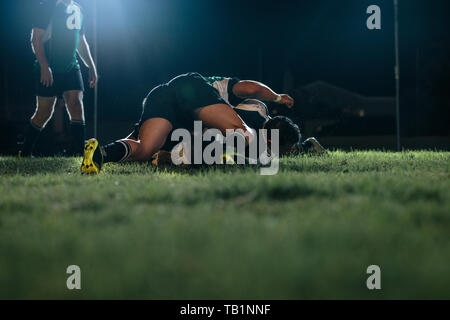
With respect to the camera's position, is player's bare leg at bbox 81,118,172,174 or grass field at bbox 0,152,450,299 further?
player's bare leg at bbox 81,118,172,174

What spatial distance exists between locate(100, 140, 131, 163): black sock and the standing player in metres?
1.31

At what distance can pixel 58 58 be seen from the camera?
216 inches

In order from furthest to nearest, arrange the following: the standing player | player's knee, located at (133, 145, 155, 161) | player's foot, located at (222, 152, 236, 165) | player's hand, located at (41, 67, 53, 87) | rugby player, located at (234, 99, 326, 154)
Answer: the standing player → player's hand, located at (41, 67, 53, 87) → rugby player, located at (234, 99, 326, 154) → player's knee, located at (133, 145, 155, 161) → player's foot, located at (222, 152, 236, 165)

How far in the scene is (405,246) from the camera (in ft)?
5.87

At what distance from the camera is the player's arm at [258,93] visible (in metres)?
4.89

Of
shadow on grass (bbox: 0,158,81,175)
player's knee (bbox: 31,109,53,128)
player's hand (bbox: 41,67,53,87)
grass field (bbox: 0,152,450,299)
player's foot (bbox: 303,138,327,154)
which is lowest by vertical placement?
grass field (bbox: 0,152,450,299)

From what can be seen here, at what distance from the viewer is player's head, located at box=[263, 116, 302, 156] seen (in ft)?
17.0

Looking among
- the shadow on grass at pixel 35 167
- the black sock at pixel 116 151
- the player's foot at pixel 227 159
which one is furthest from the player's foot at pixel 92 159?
the player's foot at pixel 227 159

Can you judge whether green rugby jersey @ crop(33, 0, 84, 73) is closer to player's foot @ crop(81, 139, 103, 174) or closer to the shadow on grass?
the shadow on grass

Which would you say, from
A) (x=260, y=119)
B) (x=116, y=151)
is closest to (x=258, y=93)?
(x=260, y=119)

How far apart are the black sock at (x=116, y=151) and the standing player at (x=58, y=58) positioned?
1.31 metres

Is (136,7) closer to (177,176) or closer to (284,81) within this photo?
(284,81)

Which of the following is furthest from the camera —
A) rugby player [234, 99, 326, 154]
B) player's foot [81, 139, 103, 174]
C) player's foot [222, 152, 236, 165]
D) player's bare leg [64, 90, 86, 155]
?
player's bare leg [64, 90, 86, 155]

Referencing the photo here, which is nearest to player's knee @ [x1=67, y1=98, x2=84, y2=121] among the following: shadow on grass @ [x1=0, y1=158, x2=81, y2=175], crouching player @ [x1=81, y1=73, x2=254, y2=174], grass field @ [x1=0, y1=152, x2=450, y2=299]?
shadow on grass @ [x1=0, y1=158, x2=81, y2=175]
